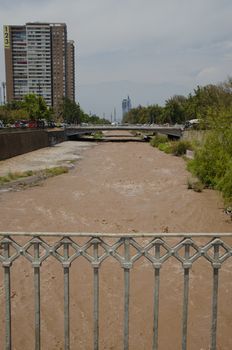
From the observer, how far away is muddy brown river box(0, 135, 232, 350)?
328 inches

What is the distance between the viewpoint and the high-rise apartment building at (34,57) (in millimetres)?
140625

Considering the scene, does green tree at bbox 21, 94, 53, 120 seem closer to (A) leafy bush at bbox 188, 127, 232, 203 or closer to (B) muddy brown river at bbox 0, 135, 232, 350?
(B) muddy brown river at bbox 0, 135, 232, 350

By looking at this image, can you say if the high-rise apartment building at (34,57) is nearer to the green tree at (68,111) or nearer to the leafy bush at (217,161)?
the green tree at (68,111)

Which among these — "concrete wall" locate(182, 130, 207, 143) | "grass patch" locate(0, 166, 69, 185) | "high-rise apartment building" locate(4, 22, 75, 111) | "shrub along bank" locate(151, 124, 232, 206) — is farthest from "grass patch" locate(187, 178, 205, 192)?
"high-rise apartment building" locate(4, 22, 75, 111)

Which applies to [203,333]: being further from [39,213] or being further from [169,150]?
[169,150]

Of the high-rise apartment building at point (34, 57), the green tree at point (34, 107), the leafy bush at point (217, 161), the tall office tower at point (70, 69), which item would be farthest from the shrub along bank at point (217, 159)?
the tall office tower at point (70, 69)

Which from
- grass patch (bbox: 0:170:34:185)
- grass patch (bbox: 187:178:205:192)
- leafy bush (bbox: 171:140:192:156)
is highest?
leafy bush (bbox: 171:140:192:156)

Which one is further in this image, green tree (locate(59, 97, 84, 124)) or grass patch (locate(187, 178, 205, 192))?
green tree (locate(59, 97, 84, 124))

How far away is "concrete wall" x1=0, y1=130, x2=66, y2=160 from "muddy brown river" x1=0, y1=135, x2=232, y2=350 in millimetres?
11417

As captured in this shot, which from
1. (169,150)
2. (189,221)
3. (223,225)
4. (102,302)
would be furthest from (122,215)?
(169,150)

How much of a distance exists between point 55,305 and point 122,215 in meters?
9.90

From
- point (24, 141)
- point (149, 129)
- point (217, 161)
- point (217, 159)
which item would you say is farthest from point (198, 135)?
point (149, 129)

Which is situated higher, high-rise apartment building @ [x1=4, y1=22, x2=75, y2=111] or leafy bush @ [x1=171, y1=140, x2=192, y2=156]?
high-rise apartment building @ [x1=4, y1=22, x2=75, y2=111]

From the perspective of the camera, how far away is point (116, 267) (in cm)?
1184
